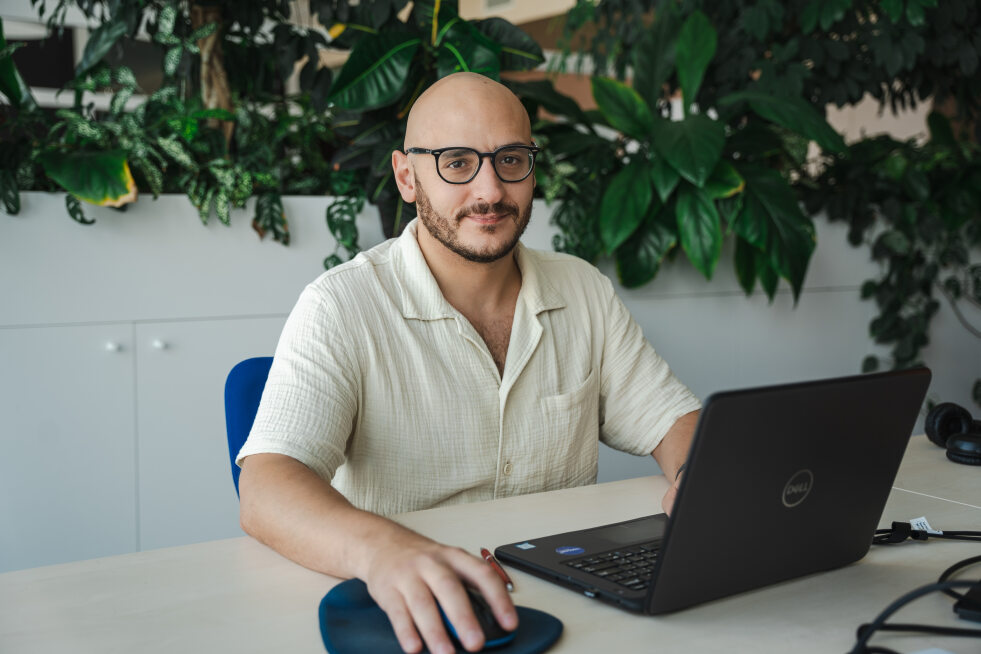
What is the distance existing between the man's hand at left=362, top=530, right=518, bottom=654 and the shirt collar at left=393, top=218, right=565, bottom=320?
29.1 inches

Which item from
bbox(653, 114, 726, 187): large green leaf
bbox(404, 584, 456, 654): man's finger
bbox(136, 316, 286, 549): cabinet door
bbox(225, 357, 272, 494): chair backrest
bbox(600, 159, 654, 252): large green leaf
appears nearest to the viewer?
bbox(404, 584, 456, 654): man's finger

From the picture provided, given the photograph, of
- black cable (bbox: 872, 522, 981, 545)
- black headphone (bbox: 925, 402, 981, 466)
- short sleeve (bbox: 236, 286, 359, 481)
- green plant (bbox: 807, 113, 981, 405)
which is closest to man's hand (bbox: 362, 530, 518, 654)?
short sleeve (bbox: 236, 286, 359, 481)

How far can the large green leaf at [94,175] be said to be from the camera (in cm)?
227

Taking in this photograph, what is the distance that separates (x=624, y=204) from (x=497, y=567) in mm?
1964

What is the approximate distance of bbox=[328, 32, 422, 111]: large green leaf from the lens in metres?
2.57

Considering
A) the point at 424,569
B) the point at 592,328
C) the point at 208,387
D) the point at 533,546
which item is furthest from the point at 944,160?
the point at 424,569

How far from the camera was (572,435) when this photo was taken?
169 cm

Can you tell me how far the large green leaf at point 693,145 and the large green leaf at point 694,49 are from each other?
0.17 metres

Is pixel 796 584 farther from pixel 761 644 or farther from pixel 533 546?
pixel 533 546

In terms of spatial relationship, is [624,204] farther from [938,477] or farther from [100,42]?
[100,42]

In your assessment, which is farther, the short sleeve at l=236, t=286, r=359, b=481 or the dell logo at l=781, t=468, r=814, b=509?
the short sleeve at l=236, t=286, r=359, b=481

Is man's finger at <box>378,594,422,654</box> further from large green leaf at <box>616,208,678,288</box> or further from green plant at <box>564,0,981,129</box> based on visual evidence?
green plant at <box>564,0,981,129</box>

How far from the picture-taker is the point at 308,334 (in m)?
1.48

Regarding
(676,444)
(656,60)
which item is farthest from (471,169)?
(656,60)
